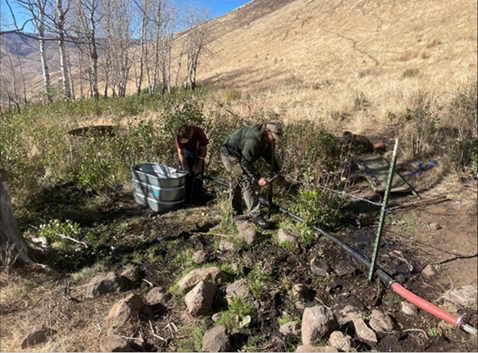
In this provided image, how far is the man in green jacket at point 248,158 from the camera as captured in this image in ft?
12.0

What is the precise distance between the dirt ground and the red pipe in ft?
0.33

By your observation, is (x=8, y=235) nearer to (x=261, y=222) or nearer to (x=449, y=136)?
(x=261, y=222)

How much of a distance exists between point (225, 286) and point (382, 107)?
6.88m

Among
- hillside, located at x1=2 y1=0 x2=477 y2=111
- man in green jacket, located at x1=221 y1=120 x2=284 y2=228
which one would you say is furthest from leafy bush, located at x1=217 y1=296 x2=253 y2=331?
hillside, located at x1=2 y1=0 x2=477 y2=111

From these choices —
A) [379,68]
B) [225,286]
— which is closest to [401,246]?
[225,286]

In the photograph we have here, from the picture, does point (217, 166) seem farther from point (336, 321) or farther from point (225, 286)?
point (336, 321)

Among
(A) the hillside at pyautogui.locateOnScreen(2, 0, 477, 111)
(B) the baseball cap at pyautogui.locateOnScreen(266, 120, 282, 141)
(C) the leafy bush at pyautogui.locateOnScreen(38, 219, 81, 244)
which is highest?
(A) the hillside at pyautogui.locateOnScreen(2, 0, 477, 111)

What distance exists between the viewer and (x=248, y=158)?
3.73 metres

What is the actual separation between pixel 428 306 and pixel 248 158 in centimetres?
220

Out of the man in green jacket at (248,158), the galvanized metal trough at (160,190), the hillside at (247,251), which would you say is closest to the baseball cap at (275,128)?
the man in green jacket at (248,158)

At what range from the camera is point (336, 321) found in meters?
2.39

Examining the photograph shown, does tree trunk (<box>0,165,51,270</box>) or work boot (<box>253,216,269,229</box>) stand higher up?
tree trunk (<box>0,165,51,270</box>)

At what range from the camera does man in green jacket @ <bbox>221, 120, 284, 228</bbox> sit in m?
3.66

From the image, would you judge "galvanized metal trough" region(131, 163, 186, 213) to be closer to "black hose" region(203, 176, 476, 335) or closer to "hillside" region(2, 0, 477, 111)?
"black hose" region(203, 176, 476, 335)
